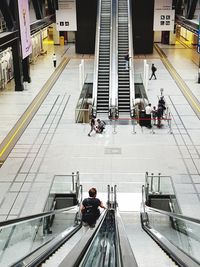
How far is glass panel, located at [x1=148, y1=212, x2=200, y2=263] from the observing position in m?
6.21

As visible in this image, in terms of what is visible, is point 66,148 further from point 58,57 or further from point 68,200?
point 58,57

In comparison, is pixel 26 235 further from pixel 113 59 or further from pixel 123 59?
pixel 123 59

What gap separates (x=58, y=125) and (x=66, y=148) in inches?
112

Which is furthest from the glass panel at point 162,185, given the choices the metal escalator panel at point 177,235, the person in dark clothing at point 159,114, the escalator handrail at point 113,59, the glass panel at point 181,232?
the escalator handrail at point 113,59

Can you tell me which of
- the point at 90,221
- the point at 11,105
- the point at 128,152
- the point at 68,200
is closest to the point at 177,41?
the point at 11,105

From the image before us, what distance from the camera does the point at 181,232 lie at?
7.48 meters

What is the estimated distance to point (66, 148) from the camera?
612 inches

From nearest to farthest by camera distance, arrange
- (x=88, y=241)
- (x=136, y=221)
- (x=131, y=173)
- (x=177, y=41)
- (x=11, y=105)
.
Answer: (x=88, y=241), (x=136, y=221), (x=131, y=173), (x=11, y=105), (x=177, y=41)

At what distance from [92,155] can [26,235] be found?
8.29 m

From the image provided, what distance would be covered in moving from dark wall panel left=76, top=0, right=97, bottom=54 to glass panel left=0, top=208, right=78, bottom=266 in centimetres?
2840

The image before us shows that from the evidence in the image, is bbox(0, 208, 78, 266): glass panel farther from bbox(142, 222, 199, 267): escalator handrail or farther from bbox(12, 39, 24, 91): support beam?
bbox(12, 39, 24, 91): support beam

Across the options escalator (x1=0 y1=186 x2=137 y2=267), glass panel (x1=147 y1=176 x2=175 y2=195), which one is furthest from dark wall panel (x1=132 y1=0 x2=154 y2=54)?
escalator (x1=0 y1=186 x2=137 y2=267)

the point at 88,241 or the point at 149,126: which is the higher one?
the point at 88,241

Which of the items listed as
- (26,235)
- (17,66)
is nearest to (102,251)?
(26,235)
